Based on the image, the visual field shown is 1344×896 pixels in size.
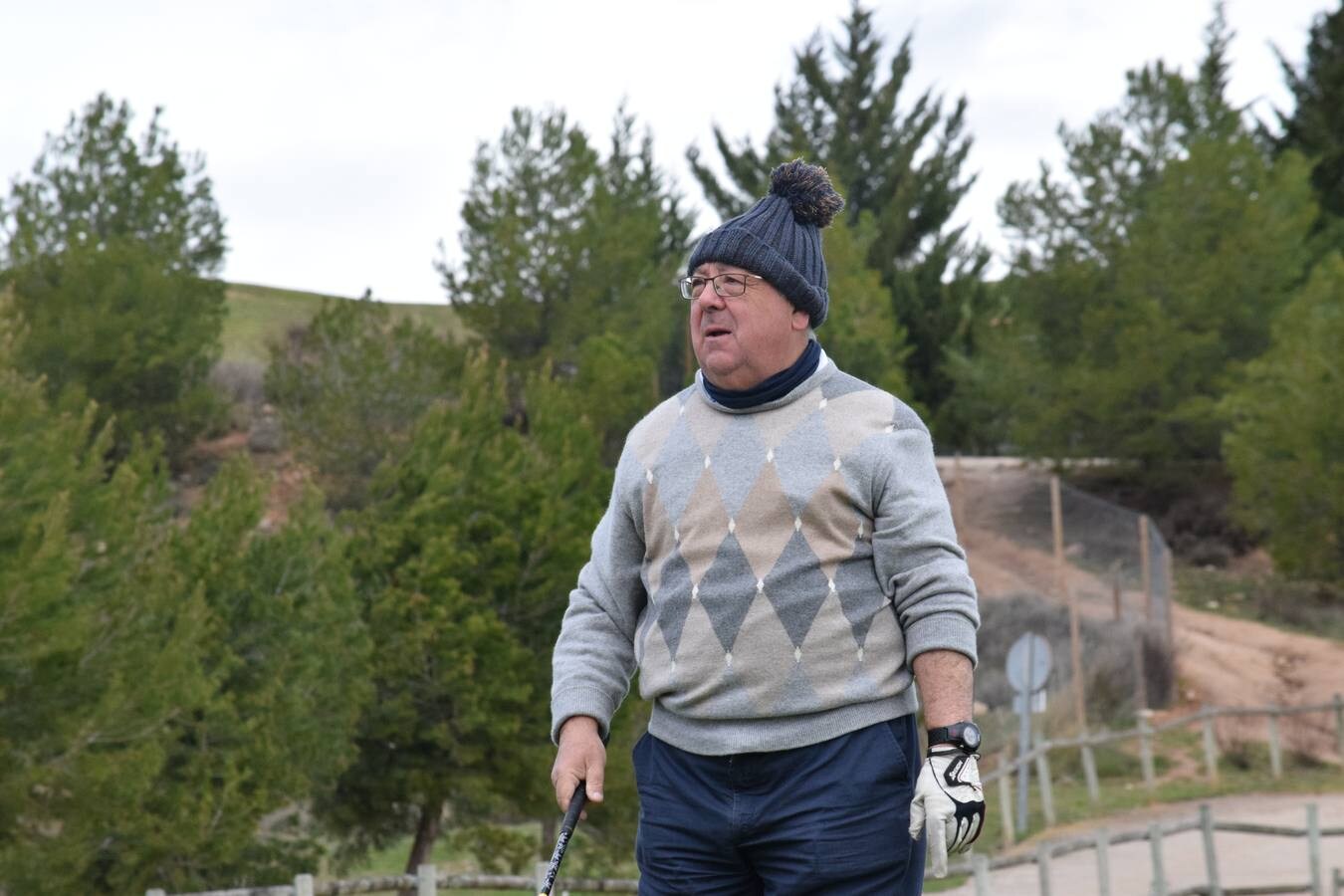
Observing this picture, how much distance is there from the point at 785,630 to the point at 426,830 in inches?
771

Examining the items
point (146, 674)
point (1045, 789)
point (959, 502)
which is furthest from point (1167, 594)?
point (146, 674)

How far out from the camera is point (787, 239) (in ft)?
12.0

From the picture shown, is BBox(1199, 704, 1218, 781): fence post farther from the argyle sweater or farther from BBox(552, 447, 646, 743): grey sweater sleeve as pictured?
the argyle sweater

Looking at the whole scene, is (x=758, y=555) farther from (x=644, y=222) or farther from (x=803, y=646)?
(x=644, y=222)

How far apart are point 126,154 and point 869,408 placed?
1636 inches

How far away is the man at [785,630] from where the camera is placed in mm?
3369

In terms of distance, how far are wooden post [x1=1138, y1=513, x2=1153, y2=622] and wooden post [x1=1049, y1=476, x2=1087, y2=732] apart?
3.19 feet

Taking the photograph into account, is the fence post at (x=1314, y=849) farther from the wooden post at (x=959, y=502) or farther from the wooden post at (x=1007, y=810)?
the wooden post at (x=959, y=502)

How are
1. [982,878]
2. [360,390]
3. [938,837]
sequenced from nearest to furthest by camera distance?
[938,837] < [982,878] < [360,390]

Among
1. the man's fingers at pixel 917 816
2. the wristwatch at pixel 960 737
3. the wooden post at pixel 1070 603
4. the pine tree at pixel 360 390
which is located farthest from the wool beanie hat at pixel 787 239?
the pine tree at pixel 360 390

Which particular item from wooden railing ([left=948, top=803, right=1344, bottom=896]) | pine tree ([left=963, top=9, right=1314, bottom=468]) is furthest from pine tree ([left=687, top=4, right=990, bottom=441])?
wooden railing ([left=948, top=803, right=1344, bottom=896])

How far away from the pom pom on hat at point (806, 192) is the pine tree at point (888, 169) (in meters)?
43.9

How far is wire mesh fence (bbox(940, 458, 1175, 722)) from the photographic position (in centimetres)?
2720

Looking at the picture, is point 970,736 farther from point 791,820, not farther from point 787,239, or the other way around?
point 787,239
